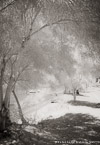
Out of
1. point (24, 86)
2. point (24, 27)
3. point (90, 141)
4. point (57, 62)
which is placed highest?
point (24, 27)

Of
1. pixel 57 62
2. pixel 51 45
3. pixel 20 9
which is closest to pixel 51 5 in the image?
pixel 20 9

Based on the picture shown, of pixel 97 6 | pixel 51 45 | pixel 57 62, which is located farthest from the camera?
pixel 57 62

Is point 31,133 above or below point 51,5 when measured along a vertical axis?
below

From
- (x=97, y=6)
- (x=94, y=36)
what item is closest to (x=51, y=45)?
(x=94, y=36)

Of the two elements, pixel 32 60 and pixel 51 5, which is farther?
pixel 32 60

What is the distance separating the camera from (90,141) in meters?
7.01

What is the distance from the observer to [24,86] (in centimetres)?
1767

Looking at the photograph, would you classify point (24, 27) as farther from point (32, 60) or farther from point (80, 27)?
point (32, 60)

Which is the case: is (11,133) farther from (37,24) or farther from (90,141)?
(37,24)

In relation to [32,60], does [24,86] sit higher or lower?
lower

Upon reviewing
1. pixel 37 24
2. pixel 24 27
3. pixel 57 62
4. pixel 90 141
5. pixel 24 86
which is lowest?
pixel 90 141

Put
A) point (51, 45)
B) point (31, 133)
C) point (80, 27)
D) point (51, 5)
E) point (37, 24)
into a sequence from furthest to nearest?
point (51, 45)
point (37, 24)
point (31, 133)
point (80, 27)
point (51, 5)

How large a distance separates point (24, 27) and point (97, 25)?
3.36 metres

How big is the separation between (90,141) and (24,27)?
5.84 meters
